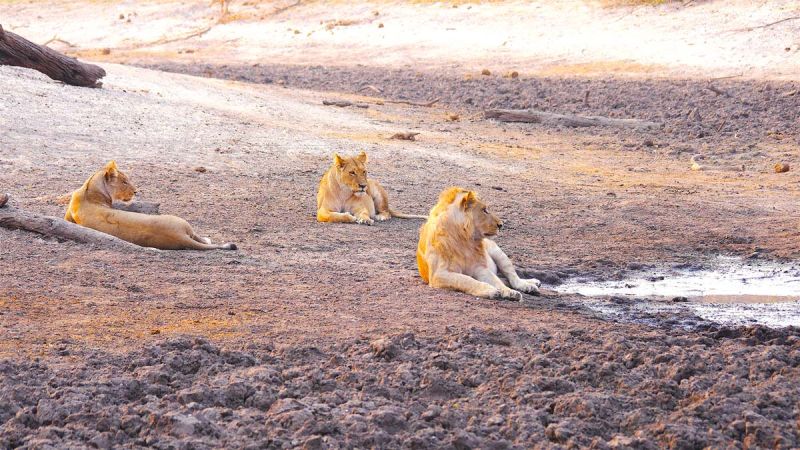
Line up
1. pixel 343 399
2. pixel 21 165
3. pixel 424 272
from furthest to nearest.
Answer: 1. pixel 21 165
2. pixel 424 272
3. pixel 343 399

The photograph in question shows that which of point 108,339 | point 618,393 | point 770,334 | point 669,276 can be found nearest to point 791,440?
point 618,393

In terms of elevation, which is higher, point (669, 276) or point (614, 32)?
point (614, 32)

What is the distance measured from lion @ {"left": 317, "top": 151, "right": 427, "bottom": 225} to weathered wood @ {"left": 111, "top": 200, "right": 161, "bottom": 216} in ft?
5.21

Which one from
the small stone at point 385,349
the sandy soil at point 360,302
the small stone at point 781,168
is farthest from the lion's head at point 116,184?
the small stone at point 781,168

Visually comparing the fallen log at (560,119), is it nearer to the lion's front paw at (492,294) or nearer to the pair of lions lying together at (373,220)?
the pair of lions lying together at (373,220)

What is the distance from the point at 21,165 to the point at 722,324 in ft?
26.2

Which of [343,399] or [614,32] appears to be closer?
[343,399]

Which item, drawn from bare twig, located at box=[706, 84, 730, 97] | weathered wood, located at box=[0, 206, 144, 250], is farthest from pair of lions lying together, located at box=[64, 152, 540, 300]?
bare twig, located at box=[706, 84, 730, 97]

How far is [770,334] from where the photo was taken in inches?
268

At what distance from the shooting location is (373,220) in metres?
11.2

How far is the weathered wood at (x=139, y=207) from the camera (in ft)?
32.7

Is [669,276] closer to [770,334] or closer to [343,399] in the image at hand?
[770,334]

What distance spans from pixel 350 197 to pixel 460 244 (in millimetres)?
3228

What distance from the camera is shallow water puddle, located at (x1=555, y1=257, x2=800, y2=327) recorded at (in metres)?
7.77
